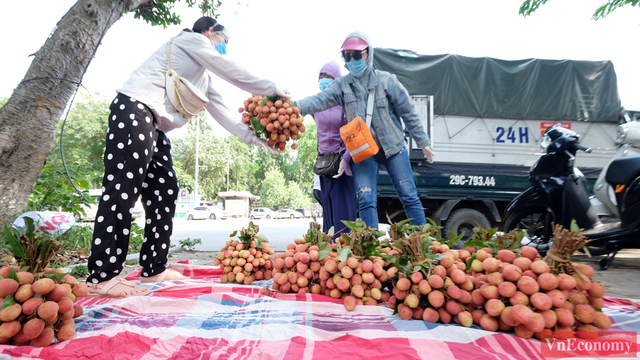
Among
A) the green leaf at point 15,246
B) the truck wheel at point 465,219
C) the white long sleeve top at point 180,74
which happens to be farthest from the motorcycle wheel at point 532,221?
the green leaf at point 15,246

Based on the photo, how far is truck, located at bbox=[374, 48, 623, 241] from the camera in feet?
20.1

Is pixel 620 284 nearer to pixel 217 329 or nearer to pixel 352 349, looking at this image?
pixel 352 349

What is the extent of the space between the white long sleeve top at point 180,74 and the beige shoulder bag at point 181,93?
5 cm

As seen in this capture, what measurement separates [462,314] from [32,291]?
1.93m

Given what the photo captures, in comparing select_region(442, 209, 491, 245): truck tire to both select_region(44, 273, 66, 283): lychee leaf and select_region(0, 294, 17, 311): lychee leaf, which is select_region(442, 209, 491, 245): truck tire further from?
select_region(0, 294, 17, 311): lychee leaf

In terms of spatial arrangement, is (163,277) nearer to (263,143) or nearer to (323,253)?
(263,143)

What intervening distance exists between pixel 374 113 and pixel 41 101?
395 cm

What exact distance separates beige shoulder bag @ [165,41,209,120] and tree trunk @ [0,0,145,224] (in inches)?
102

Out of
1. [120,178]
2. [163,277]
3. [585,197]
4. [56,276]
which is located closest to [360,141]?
[120,178]

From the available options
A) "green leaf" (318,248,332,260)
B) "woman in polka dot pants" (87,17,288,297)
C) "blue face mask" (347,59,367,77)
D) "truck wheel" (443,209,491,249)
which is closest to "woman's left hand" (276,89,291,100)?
"woman in polka dot pants" (87,17,288,297)

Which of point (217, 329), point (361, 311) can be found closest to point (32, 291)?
point (217, 329)

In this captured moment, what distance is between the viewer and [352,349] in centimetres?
136

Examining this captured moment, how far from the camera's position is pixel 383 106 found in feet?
11.1

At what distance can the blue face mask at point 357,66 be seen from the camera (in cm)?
341
